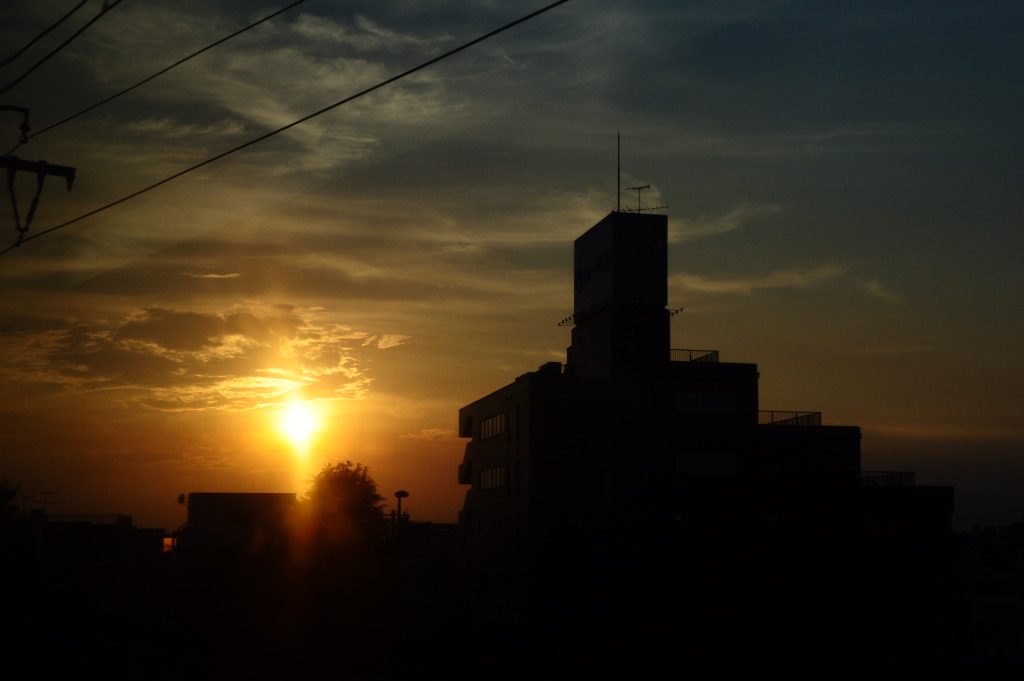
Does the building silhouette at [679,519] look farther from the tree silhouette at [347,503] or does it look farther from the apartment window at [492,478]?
the tree silhouette at [347,503]

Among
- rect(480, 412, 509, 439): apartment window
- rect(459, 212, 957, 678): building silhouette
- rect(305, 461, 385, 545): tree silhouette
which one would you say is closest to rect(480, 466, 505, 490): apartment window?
rect(459, 212, 957, 678): building silhouette

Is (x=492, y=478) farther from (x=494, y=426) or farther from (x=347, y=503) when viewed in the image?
(x=347, y=503)

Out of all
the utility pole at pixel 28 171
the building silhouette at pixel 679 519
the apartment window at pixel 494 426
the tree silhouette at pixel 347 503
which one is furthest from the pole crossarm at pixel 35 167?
the tree silhouette at pixel 347 503

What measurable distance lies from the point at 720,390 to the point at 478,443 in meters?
19.1

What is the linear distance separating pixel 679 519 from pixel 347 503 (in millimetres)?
66006

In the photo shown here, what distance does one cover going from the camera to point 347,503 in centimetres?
12319

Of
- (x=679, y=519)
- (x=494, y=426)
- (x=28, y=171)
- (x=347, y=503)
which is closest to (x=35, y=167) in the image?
(x=28, y=171)

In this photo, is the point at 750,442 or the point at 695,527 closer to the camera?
the point at 695,527

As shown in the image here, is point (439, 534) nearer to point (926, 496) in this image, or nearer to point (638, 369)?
point (638, 369)

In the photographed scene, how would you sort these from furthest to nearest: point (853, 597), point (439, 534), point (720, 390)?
point (439, 534), point (720, 390), point (853, 597)

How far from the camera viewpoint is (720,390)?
7375cm

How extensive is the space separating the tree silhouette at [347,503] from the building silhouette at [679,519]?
162 ft

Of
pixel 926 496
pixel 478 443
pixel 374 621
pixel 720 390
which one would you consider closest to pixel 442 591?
pixel 478 443

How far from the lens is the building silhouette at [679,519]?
208 feet
